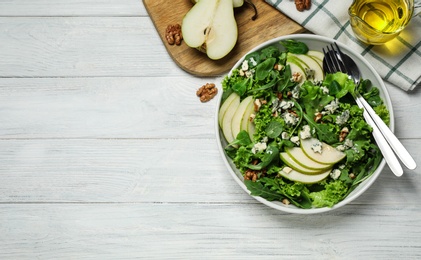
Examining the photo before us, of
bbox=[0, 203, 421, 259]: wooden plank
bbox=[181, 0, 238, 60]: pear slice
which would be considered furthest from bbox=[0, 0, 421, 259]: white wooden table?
bbox=[181, 0, 238, 60]: pear slice

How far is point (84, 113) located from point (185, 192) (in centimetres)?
39

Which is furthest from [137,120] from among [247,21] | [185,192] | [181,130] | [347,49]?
[347,49]

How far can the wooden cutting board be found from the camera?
151 centimetres

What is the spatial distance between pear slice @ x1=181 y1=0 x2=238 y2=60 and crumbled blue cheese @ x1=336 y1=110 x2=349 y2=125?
0.36 meters

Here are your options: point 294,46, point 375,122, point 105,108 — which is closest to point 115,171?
point 105,108

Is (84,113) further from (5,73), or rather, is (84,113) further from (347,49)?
(347,49)

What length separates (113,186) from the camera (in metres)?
1.54

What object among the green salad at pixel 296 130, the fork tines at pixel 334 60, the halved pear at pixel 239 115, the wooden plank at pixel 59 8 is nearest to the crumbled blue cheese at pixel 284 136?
the green salad at pixel 296 130

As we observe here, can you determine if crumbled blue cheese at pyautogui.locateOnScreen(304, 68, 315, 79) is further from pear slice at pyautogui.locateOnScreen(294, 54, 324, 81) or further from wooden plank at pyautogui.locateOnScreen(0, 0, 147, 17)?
wooden plank at pyautogui.locateOnScreen(0, 0, 147, 17)

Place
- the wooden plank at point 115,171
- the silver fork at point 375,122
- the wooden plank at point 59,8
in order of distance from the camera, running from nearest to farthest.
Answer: the silver fork at point 375,122
the wooden plank at point 115,171
the wooden plank at point 59,8

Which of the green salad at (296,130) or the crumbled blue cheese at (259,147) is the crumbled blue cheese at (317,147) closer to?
the green salad at (296,130)

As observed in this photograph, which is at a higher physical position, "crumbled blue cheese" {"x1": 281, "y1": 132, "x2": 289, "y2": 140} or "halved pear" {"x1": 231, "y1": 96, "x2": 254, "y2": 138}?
"crumbled blue cheese" {"x1": 281, "y1": 132, "x2": 289, "y2": 140}

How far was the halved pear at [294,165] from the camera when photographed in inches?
51.5

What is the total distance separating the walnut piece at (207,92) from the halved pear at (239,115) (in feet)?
0.50
